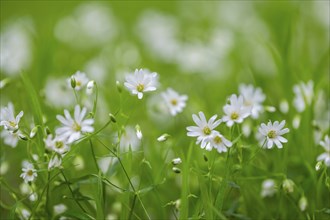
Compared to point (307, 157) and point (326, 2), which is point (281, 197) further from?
point (326, 2)

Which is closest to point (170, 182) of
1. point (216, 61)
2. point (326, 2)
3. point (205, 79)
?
point (205, 79)

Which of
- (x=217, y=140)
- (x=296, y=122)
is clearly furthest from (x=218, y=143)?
(x=296, y=122)

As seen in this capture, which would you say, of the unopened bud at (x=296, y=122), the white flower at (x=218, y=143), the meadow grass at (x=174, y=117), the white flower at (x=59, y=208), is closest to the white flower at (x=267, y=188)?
the meadow grass at (x=174, y=117)

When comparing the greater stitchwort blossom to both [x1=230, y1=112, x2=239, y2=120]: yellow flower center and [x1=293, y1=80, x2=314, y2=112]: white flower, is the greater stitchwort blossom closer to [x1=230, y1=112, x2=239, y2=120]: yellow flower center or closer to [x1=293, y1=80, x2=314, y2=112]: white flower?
[x1=230, y1=112, x2=239, y2=120]: yellow flower center

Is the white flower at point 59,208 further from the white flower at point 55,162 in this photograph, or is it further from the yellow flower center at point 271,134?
the yellow flower center at point 271,134

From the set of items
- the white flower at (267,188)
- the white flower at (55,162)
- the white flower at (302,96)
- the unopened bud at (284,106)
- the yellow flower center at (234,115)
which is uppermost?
the white flower at (302,96)

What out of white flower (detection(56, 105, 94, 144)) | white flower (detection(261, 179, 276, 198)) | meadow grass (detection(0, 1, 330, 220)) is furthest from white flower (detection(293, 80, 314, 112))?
white flower (detection(56, 105, 94, 144))

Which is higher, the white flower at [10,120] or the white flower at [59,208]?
the white flower at [10,120]
